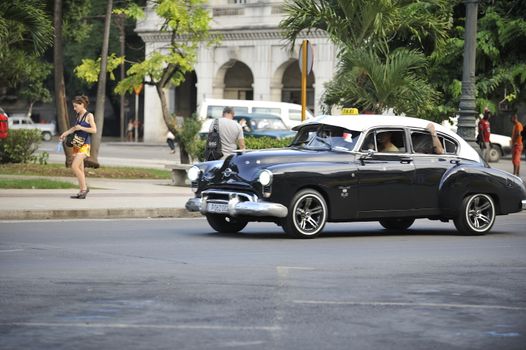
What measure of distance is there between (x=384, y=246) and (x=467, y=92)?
32.4ft

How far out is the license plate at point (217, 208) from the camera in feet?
53.5

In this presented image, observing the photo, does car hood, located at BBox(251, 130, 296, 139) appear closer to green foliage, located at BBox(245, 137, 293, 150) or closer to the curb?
green foliage, located at BBox(245, 137, 293, 150)

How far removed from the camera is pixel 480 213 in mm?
17812

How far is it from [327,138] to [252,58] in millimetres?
52645

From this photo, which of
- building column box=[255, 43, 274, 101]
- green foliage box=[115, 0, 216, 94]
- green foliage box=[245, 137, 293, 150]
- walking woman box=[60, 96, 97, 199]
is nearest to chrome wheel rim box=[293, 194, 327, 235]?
walking woman box=[60, 96, 97, 199]

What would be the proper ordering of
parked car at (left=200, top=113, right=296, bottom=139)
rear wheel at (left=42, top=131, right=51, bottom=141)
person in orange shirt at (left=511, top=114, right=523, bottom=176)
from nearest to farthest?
person in orange shirt at (left=511, top=114, right=523, bottom=176) < parked car at (left=200, top=113, right=296, bottom=139) < rear wheel at (left=42, top=131, right=51, bottom=141)

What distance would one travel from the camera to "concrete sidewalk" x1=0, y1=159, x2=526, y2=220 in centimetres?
1919

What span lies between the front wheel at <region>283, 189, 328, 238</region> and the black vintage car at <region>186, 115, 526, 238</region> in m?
0.01

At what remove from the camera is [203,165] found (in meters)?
17.6

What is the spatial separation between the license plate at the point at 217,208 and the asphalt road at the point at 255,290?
375 millimetres

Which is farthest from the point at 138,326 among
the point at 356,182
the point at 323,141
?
the point at 323,141

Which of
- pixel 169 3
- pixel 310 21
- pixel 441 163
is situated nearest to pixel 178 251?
pixel 441 163

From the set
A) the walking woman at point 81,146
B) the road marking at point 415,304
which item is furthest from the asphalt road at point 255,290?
the walking woman at point 81,146

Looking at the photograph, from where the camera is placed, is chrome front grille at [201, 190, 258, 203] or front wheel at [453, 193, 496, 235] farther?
front wheel at [453, 193, 496, 235]
